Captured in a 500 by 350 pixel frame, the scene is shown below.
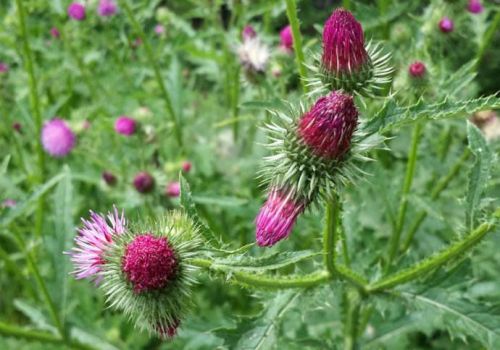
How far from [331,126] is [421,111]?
24cm

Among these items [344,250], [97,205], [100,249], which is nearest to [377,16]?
[344,250]

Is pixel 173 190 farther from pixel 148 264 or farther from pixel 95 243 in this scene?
pixel 148 264

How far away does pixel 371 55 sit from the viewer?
6.77 ft

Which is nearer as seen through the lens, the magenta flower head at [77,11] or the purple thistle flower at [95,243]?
the purple thistle flower at [95,243]

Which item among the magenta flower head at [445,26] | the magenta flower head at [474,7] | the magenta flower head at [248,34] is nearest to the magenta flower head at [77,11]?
the magenta flower head at [248,34]

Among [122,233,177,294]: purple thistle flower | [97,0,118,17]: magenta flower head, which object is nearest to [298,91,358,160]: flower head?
[122,233,177,294]: purple thistle flower

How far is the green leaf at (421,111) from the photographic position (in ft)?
5.17

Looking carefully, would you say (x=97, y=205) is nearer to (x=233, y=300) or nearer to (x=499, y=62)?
(x=233, y=300)

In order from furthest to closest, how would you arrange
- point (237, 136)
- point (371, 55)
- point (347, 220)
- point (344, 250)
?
1. point (237, 136)
2. point (347, 220)
3. point (344, 250)
4. point (371, 55)

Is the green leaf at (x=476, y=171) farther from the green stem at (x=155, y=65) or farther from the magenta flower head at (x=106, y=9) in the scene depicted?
the magenta flower head at (x=106, y=9)

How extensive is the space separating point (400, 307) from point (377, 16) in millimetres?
1550

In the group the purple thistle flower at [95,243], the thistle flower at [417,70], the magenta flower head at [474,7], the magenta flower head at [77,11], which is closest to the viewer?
the purple thistle flower at [95,243]

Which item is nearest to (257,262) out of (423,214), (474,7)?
(423,214)

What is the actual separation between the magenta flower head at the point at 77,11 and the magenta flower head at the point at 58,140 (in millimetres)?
903
